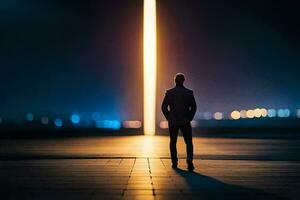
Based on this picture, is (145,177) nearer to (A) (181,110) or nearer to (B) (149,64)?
(A) (181,110)

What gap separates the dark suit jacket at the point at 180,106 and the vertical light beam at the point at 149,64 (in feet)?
69.4

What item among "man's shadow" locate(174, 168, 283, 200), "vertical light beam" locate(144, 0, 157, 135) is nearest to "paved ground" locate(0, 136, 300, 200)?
"man's shadow" locate(174, 168, 283, 200)

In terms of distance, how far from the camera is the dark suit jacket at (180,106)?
15668 mm

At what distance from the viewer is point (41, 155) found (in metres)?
20.3

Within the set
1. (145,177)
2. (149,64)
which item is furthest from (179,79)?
(149,64)

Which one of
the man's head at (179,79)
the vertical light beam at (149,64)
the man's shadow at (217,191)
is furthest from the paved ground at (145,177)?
the vertical light beam at (149,64)

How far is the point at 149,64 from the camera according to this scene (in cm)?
3719

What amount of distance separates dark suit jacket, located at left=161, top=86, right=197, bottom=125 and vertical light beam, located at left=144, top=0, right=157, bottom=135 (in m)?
21.2

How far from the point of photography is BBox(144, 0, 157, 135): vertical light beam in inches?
1458

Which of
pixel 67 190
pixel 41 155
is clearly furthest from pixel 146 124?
pixel 67 190

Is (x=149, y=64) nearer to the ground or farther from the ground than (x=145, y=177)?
farther from the ground

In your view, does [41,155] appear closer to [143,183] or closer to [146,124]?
[143,183]

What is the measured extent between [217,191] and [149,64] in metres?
25.9

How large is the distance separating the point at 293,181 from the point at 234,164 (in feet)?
12.9
